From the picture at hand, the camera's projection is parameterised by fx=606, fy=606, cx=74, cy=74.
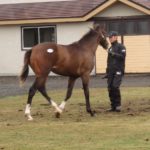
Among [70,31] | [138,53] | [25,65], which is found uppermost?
[25,65]

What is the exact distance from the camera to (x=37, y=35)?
111 feet

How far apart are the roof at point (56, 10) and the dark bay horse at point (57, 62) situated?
15.9 meters

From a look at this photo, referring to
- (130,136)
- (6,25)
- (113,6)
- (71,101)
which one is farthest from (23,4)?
(130,136)

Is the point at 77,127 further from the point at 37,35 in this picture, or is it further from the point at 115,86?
the point at 37,35

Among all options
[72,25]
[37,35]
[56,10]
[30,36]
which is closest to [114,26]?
[72,25]

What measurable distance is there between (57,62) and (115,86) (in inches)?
74.4

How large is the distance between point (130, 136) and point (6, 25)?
76.6ft

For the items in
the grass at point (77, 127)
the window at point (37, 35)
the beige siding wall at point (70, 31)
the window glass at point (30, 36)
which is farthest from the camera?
the window glass at point (30, 36)

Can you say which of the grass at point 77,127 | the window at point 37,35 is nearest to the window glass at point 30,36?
the window at point 37,35

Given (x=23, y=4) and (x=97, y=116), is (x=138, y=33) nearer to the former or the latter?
(x=23, y=4)

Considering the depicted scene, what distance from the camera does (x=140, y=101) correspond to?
18188 millimetres

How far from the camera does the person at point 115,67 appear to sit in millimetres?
15680

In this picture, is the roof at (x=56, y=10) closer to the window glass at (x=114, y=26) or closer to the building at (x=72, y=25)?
the building at (x=72, y=25)

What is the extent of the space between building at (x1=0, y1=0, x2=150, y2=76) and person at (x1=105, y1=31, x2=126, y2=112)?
1442cm
